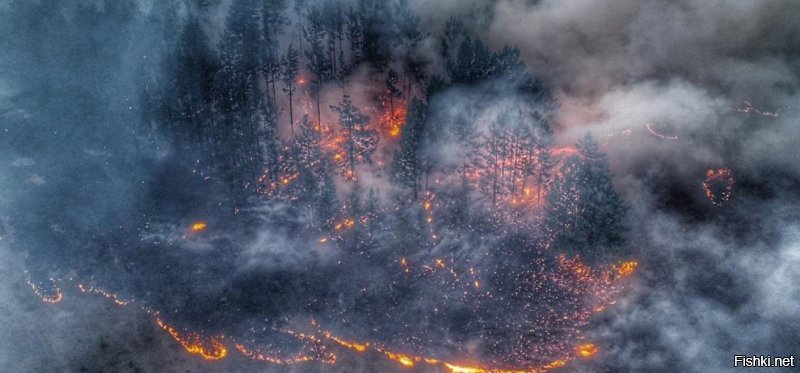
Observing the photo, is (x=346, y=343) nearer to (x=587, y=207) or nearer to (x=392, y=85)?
(x=587, y=207)

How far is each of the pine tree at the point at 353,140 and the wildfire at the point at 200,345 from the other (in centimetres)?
2351

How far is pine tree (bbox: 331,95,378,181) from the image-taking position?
65375 mm

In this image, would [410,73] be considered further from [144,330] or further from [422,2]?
[144,330]

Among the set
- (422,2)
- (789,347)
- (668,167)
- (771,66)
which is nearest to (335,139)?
(422,2)

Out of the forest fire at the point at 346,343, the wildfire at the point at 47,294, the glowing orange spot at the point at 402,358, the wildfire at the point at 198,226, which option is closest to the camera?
the forest fire at the point at 346,343

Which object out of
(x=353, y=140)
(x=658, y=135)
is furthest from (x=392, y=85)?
(x=658, y=135)

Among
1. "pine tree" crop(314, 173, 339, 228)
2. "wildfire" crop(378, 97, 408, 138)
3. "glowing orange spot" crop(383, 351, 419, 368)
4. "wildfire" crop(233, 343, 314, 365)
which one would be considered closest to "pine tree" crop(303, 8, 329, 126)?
"wildfire" crop(378, 97, 408, 138)

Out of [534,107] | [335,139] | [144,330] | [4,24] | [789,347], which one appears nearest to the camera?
[789,347]

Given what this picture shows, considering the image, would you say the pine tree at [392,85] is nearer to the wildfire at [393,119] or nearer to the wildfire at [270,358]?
the wildfire at [393,119]

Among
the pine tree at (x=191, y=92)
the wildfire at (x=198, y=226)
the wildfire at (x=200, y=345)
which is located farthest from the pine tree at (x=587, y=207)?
the pine tree at (x=191, y=92)

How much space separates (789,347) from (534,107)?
29882mm

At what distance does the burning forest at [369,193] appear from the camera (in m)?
50.7

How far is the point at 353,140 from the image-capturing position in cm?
6938

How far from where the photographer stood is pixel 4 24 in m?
84.9
